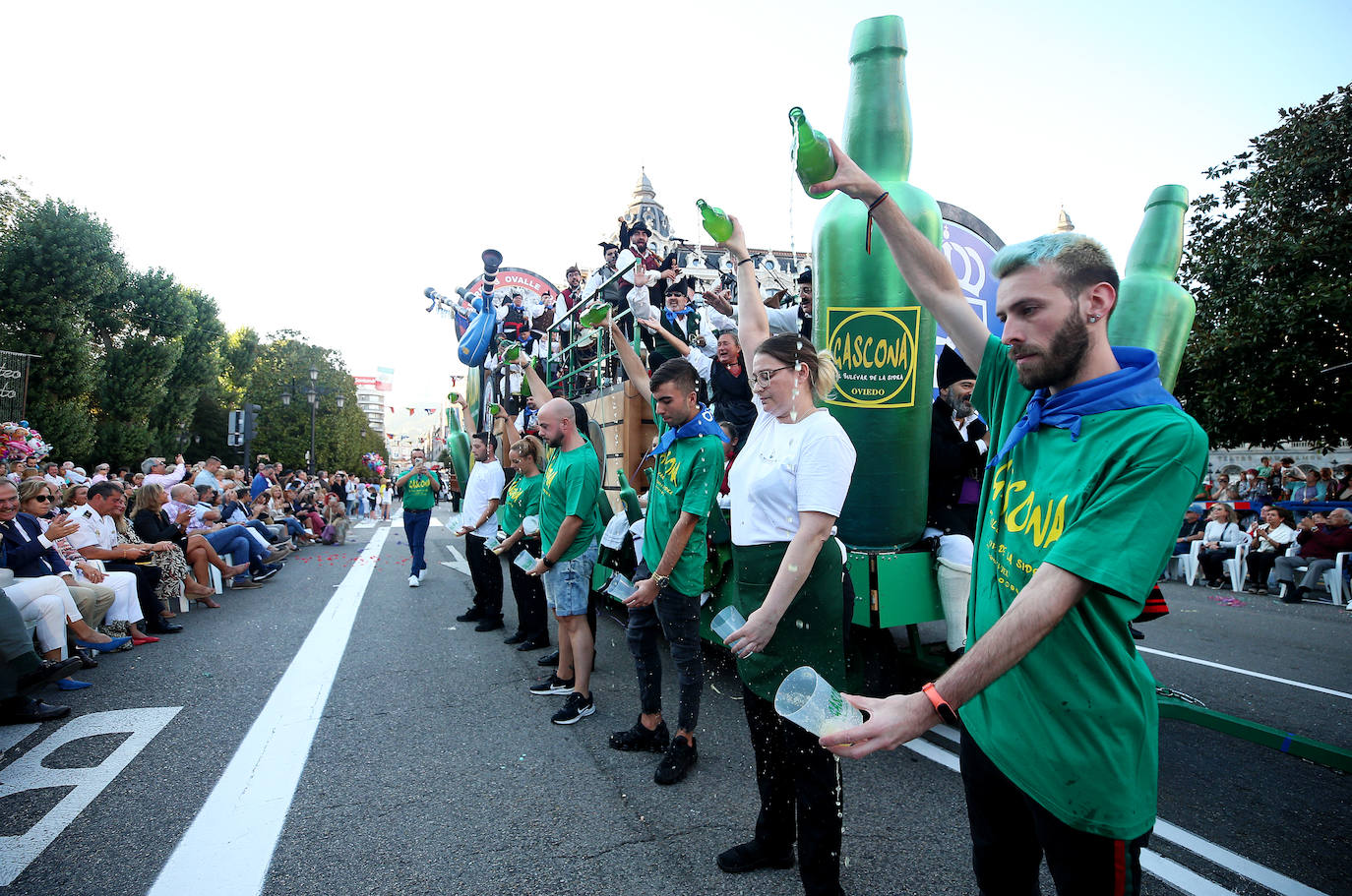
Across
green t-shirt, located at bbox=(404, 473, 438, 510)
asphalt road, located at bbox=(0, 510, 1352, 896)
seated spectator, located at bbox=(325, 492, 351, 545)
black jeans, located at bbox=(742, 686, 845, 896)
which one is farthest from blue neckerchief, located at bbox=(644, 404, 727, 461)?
seated spectator, located at bbox=(325, 492, 351, 545)

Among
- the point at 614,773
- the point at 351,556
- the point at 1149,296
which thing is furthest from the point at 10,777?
the point at 351,556

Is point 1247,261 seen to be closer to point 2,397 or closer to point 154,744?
point 154,744

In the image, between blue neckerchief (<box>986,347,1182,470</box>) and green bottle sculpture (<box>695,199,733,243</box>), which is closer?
blue neckerchief (<box>986,347,1182,470</box>)

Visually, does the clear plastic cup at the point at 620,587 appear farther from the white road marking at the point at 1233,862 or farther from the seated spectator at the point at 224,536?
the seated spectator at the point at 224,536

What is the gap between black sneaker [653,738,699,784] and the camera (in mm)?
3451

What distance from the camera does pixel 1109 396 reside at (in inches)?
54.9

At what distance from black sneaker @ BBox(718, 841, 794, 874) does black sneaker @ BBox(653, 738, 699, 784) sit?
769 millimetres

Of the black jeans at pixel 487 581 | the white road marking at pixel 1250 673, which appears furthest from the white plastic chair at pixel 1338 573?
the black jeans at pixel 487 581

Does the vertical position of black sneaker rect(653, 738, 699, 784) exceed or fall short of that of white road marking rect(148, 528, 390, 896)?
it exceeds it

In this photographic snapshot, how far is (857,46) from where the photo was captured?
14.4ft

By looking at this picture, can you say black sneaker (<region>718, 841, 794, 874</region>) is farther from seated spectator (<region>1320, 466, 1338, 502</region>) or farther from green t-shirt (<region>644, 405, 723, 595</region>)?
seated spectator (<region>1320, 466, 1338, 502</region>)

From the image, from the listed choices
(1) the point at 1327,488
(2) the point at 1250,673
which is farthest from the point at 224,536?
(1) the point at 1327,488

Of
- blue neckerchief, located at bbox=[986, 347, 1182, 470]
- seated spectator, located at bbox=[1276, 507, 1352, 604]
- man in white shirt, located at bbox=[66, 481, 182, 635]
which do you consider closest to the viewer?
blue neckerchief, located at bbox=[986, 347, 1182, 470]

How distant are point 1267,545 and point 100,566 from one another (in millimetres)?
15349
